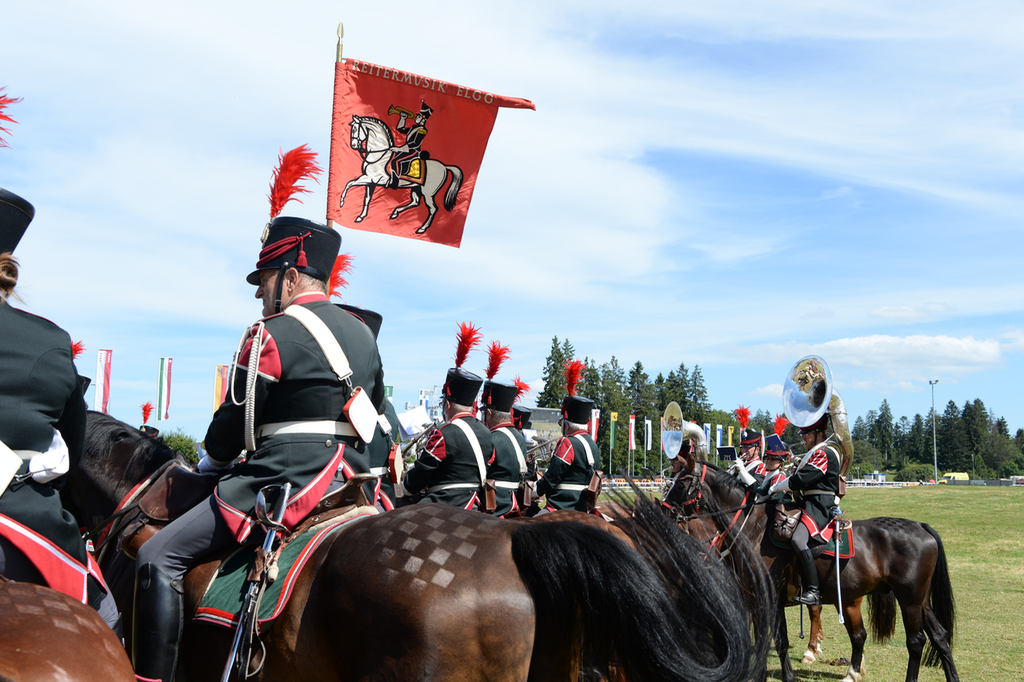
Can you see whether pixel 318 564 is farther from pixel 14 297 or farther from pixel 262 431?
pixel 14 297

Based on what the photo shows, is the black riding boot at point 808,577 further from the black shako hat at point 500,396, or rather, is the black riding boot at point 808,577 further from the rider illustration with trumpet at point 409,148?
the rider illustration with trumpet at point 409,148

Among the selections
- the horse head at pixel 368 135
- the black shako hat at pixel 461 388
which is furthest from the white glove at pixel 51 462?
the black shako hat at pixel 461 388

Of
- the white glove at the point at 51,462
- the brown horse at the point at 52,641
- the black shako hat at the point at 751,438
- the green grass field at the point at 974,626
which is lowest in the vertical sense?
the green grass field at the point at 974,626

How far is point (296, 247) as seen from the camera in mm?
4074

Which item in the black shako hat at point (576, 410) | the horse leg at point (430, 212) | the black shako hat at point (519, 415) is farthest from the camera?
the black shako hat at point (519, 415)

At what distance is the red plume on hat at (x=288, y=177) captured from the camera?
15.3 ft

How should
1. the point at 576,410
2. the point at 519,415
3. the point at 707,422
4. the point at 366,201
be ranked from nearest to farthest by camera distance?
1. the point at 366,201
2. the point at 576,410
3. the point at 519,415
4. the point at 707,422

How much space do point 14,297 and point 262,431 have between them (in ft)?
3.94

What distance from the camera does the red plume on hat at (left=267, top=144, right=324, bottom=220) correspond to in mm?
4672

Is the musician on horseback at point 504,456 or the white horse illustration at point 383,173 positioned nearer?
the white horse illustration at point 383,173

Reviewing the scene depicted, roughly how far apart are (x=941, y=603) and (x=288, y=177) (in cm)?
862

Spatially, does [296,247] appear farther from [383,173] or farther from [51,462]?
[383,173]

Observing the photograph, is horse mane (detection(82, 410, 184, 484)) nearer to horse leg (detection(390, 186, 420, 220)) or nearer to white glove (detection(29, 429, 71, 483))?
white glove (detection(29, 429, 71, 483))

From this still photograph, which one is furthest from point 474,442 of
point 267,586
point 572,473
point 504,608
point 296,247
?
point 504,608
